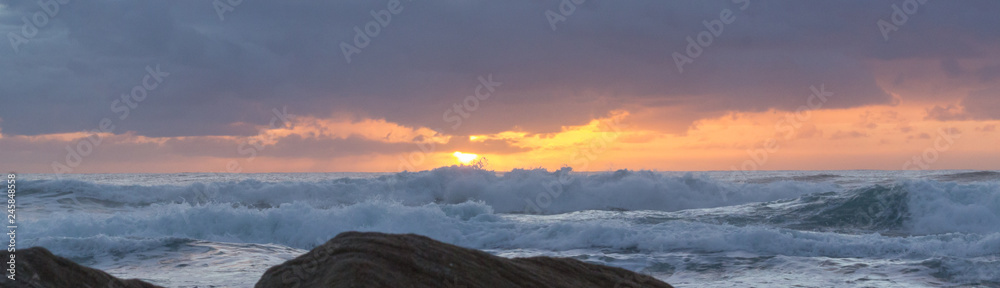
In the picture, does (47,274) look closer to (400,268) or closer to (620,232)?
(400,268)

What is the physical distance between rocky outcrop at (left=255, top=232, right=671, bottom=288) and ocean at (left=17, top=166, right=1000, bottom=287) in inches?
228

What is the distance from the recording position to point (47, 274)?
4285 mm

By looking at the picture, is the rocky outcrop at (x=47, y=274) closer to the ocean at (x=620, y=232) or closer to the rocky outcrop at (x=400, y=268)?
the rocky outcrop at (x=400, y=268)

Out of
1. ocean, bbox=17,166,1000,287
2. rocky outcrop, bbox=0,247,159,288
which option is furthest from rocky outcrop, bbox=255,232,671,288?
ocean, bbox=17,166,1000,287

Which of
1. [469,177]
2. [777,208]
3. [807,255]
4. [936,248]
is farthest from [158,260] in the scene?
[469,177]

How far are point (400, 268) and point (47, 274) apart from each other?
8.58ft

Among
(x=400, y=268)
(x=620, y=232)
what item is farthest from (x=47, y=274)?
(x=620, y=232)

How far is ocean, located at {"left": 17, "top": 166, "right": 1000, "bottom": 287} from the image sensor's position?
414 inches

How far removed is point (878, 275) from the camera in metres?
10.2

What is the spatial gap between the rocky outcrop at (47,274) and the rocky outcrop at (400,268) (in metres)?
1.62

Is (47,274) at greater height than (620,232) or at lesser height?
greater

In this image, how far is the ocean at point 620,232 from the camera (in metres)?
10.5

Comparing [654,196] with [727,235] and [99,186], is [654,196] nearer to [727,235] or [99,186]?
[727,235]

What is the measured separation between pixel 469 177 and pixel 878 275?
78.0 ft
